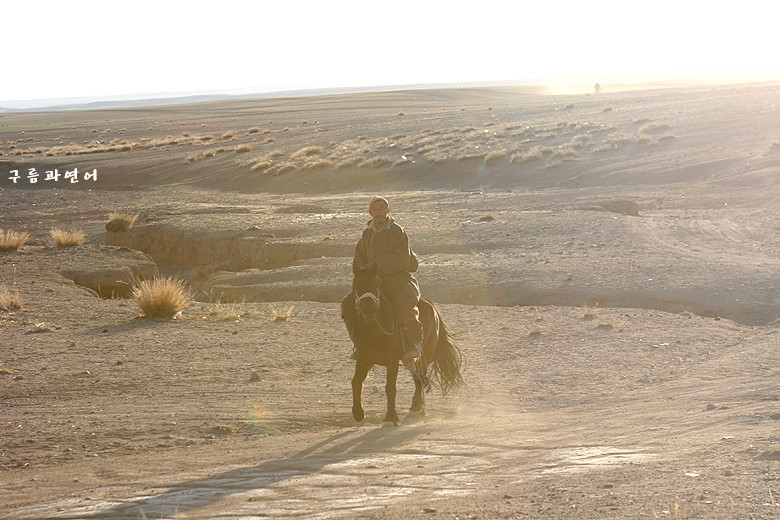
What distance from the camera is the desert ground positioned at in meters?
6.76

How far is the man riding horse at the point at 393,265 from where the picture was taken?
31.2ft

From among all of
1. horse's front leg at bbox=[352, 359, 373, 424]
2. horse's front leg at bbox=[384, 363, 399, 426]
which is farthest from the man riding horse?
horse's front leg at bbox=[352, 359, 373, 424]

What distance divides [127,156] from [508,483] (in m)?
51.3

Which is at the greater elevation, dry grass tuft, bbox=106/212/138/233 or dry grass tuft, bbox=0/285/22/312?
dry grass tuft, bbox=106/212/138/233

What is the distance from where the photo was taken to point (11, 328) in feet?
48.1

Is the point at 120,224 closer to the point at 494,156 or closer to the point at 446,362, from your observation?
the point at 446,362

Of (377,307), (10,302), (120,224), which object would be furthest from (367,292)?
(120,224)

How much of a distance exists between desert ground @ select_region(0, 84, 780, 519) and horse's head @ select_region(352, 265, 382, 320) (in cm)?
115

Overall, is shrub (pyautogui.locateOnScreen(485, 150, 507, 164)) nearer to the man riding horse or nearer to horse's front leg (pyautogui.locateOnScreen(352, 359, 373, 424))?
the man riding horse

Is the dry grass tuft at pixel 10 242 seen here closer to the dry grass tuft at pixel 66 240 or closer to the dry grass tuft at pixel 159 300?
the dry grass tuft at pixel 66 240

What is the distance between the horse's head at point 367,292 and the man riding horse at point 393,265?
0.21 ft

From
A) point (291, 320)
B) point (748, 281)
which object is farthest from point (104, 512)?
point (748, 281)

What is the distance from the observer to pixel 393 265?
9500 millimetres

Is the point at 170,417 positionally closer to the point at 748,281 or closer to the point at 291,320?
the point at 291,320
